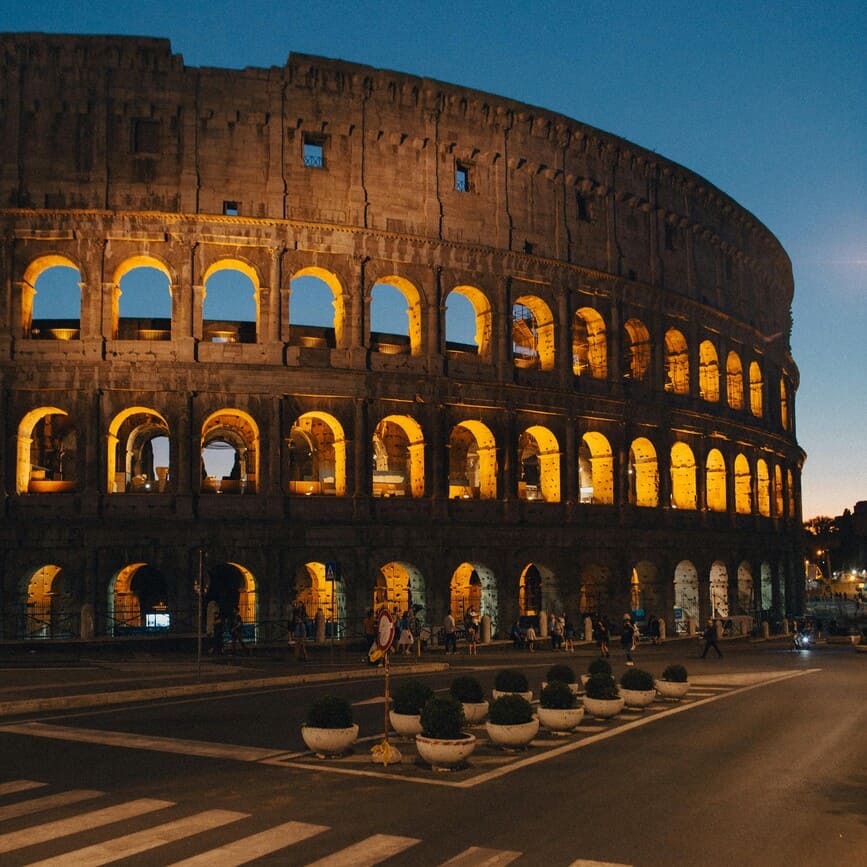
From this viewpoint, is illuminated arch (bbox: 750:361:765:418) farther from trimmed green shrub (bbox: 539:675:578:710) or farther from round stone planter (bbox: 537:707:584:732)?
round stone planter (bbox: 537:707:584:732)

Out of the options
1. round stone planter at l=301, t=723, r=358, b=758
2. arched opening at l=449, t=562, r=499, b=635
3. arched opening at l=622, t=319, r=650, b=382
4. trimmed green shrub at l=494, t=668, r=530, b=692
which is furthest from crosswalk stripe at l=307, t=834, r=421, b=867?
arched opening at l=622, t=319, r=650, b=382

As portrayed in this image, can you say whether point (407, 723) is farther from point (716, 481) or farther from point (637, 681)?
point (716, 481)

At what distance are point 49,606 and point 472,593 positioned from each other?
1957 cm

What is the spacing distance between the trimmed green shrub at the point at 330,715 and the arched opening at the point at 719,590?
134ft

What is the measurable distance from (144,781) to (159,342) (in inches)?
1055

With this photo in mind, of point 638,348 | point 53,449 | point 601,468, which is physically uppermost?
point 638,348

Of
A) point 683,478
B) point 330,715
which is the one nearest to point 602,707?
point 330,715

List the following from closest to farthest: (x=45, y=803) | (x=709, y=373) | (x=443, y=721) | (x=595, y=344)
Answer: (x=45, y=803), (x=443, y=721), (x=595, y=344), (x=709, y=373)

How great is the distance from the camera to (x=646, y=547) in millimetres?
46562

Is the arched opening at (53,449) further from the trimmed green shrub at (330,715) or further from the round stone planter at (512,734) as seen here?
the round stone planter at (512,734)

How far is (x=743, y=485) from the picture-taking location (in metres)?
56.2

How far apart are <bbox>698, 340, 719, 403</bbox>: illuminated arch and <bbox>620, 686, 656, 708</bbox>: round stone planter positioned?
3578 centimetres

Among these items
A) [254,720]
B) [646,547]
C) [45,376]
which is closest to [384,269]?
[45,376]

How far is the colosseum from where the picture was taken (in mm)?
36906
